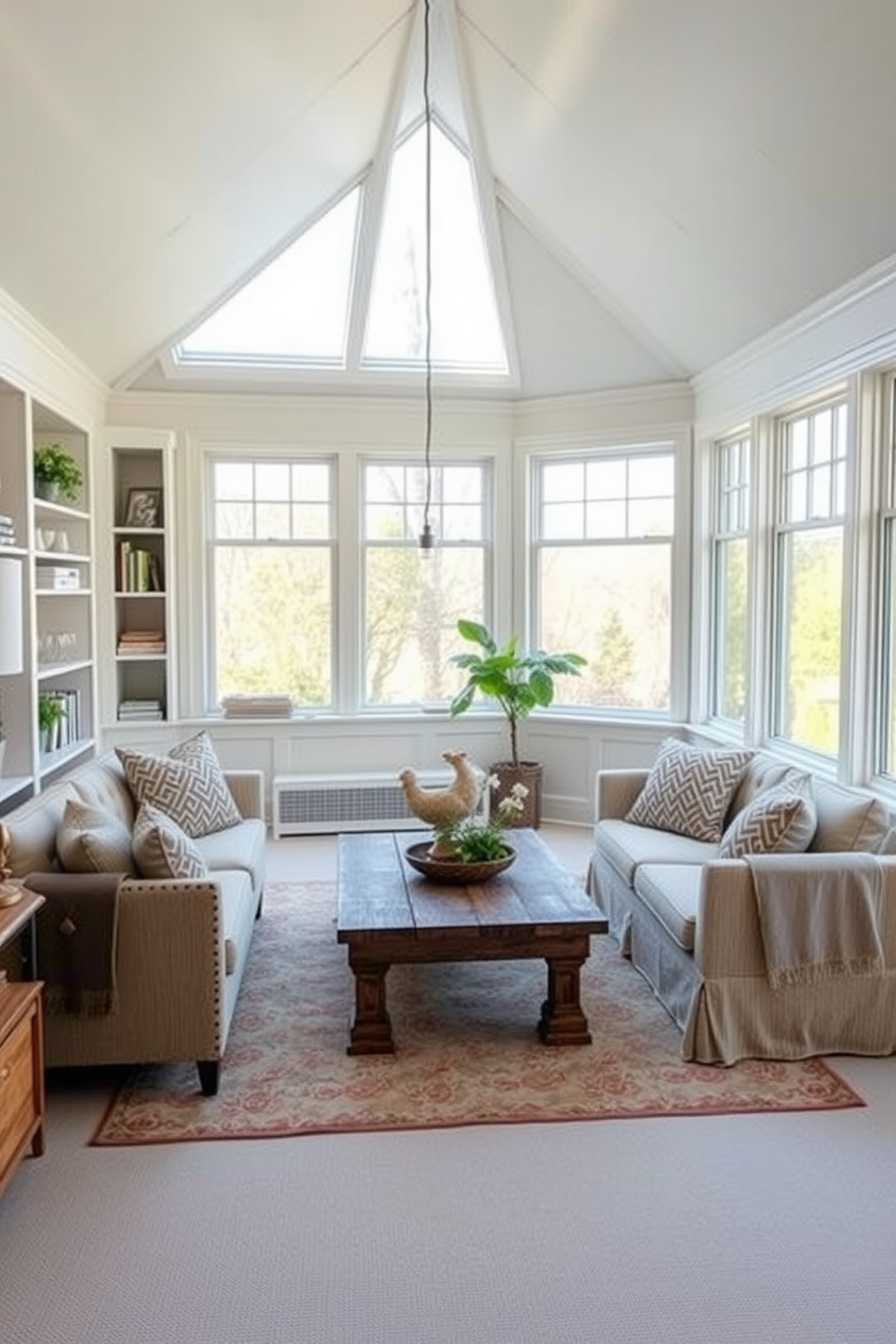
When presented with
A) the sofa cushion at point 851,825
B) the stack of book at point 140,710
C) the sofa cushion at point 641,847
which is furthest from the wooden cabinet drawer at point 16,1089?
the stack of book at point 140,710

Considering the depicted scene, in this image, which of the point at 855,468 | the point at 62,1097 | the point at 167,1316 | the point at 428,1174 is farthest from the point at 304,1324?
the point at 855,468

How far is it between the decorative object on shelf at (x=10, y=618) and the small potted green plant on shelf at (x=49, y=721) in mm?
1537

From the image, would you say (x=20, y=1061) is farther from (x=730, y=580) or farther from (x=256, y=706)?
(x=730, y=580)

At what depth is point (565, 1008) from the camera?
336cm

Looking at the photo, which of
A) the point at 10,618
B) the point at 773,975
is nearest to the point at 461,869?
the point at 773,975

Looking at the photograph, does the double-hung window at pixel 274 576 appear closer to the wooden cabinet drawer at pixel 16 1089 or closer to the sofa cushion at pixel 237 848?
the sofa cushion at pixel 237 848

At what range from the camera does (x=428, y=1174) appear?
8.52 ft

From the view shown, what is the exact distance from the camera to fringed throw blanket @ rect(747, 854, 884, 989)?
3166mm

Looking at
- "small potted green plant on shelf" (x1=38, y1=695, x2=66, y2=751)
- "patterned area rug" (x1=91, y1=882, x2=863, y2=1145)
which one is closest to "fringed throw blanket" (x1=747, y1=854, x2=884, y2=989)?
"patterned area rug" (x1=91, y1=882, x2=863, y2=1145)

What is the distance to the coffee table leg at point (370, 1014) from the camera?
3264 mm

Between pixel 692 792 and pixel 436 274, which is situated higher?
pixel 436 274

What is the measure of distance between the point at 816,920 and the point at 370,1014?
1518 millimetres

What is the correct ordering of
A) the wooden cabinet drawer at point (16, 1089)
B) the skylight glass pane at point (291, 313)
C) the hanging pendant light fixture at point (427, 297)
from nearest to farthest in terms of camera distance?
the wooden cabinet drawer at point (16, 1089), the hanging pendant light fixture at point (427, 297), the skylight glass pane at point (291, 313)

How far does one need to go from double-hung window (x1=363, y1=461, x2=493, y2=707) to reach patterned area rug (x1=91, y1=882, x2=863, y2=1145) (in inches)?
116
